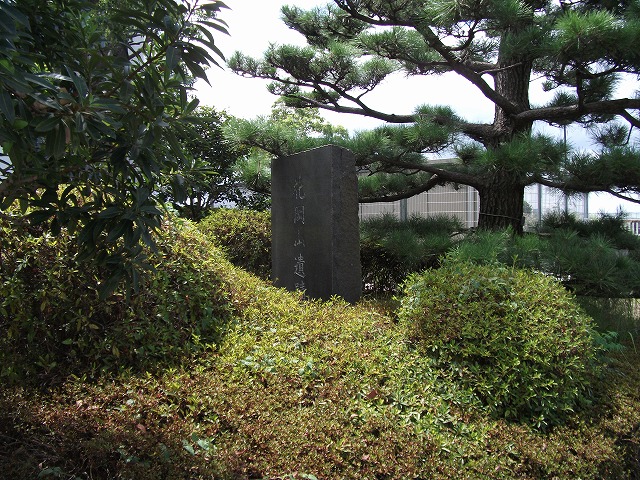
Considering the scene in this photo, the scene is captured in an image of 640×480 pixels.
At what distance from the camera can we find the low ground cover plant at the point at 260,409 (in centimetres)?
238

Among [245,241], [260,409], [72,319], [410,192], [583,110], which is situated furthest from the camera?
[410,192]

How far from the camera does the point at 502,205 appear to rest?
20.0 feet

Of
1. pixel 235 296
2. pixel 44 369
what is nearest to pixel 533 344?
pixel 235 296

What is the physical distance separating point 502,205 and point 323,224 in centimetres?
233

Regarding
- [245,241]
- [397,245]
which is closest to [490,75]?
[397,245]

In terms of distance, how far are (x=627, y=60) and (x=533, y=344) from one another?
290cm

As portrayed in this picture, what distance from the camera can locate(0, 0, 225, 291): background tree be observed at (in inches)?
66.6

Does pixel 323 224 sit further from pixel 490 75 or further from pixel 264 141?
pixel 490 75

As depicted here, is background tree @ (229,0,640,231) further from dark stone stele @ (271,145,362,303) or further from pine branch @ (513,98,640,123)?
dark stone stele @ (271,145,362,303)

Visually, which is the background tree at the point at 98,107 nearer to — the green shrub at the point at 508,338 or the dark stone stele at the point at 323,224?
the green shrub at the point at 508,338

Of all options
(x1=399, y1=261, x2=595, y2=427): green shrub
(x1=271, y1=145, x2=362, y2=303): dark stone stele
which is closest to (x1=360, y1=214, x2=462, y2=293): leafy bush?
(x1=271, y1=145, x2=362, y2=303): dark stone stele

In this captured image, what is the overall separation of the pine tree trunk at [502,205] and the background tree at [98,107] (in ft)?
14.8

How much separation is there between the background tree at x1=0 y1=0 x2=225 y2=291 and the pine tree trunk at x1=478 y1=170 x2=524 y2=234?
450 centimetres

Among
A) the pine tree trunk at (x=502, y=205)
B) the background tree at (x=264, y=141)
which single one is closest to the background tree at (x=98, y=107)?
the background tree at (x=264, y=141)
